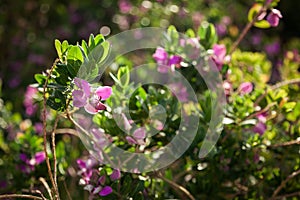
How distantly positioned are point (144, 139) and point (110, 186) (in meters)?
0.17

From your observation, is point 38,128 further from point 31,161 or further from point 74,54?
point 74,54

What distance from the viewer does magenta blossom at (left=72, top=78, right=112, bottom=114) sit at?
1027 millimetres

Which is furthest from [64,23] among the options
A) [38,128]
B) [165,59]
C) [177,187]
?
[177,187]

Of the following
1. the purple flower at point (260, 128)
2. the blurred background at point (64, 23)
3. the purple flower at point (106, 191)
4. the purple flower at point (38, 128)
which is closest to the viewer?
the purple flower at point (106, 191)

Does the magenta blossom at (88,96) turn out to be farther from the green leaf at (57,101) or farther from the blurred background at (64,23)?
the blurred background at (64,23)

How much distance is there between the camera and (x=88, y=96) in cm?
104

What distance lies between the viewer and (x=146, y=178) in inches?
53.7

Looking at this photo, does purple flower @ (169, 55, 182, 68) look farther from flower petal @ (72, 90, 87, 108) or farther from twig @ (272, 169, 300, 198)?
flower petal @ (72, 90, 87, 108)

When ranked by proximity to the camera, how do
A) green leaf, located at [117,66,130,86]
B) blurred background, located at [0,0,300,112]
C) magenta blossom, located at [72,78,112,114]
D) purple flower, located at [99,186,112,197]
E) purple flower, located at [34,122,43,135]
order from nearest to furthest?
1. magenta blossom, located at [72,78,112,114]
2. purple flower, located at [99,186,112,197]
3. green leaf, located at [117,66,130,86]
4. purple flower, located at [34,122,43,135]
5. blurred background, located at [0,0,300,112]

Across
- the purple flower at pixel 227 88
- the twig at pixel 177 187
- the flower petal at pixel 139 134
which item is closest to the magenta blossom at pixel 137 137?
the flower petal at pixel 139 134

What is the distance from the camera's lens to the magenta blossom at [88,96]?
103 centimetres

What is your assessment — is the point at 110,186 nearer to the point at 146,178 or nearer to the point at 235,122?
the point at 146,178

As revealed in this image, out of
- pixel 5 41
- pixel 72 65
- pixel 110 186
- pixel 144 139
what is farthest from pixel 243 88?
pixel 5 41

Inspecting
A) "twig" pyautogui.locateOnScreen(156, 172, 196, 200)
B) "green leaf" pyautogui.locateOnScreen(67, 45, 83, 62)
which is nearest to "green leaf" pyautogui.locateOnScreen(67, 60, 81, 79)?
"green leaf" pyautogui.locateOnScreen(67, 45, 83, 62)
